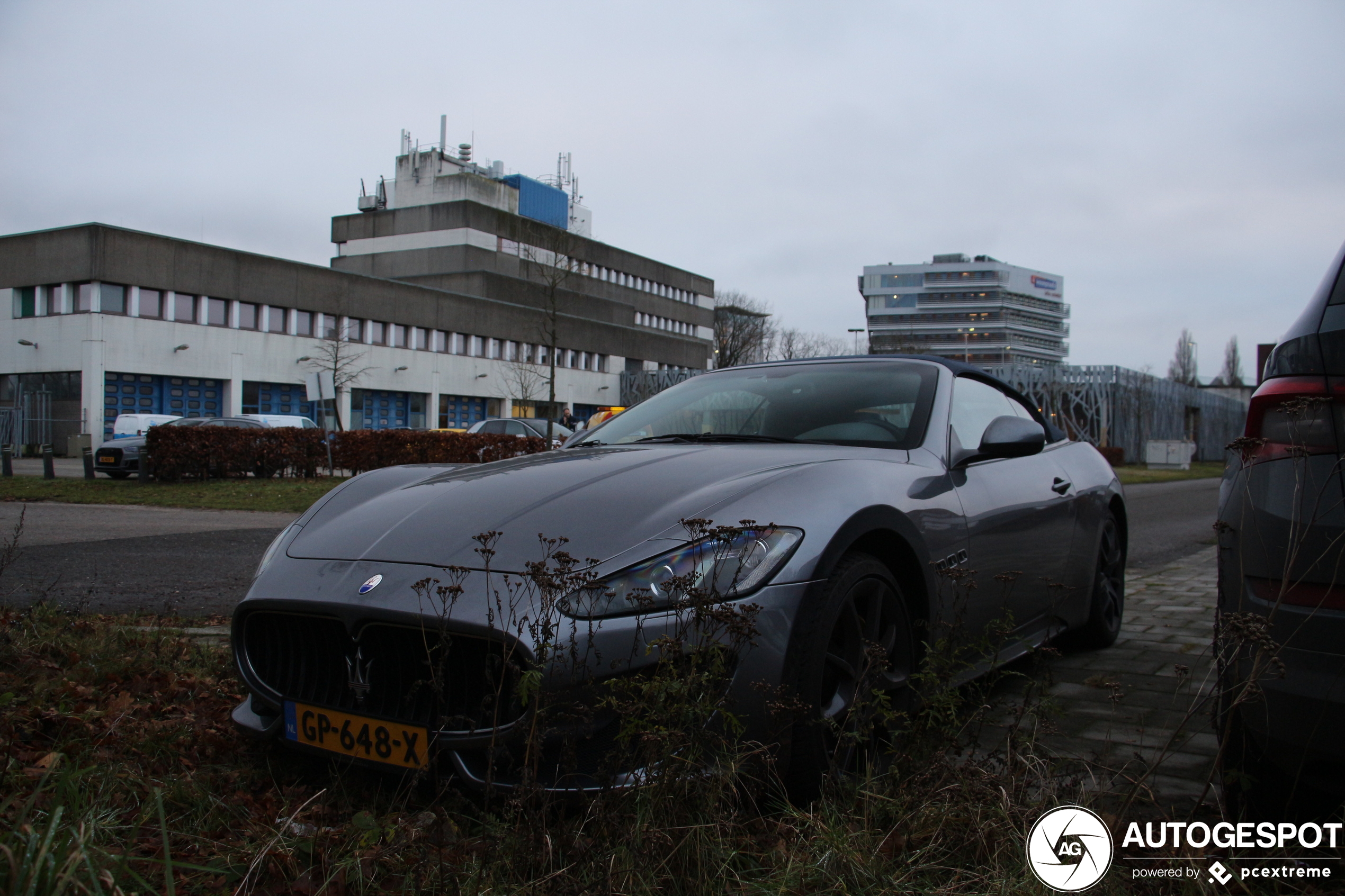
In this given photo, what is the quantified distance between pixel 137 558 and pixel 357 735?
6.64 meters

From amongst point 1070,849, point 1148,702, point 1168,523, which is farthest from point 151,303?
point 1070,849

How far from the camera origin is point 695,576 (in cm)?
227

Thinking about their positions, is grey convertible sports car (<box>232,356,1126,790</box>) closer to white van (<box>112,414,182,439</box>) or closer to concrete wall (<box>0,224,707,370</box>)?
white van (<box>112,414,182,439</box>)

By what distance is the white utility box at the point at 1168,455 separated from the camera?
3841cm

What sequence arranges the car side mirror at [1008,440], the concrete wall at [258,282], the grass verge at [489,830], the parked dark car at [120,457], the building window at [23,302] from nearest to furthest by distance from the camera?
the grass verge at [489,830] → the car side mirror at [1008,440] → the parked dark car at [120,457] → the concrete wall at [258,282] → the building window at [23,302]

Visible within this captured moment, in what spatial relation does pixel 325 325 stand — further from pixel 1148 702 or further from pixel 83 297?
pixel 1148 702

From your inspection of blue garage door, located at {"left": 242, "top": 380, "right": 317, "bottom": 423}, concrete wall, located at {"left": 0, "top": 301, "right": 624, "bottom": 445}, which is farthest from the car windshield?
blue garage door, located at {"left": 242, "top": 380, "right": 317, "bottom": 423}

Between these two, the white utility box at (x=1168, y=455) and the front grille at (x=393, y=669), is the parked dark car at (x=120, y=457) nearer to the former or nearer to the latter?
the front grille at (x=393, y=669)

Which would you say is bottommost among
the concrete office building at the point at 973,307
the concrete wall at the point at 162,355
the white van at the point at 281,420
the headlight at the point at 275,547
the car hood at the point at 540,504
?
the headlight at the point at 275,547

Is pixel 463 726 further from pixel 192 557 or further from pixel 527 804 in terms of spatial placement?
pixel 192 557

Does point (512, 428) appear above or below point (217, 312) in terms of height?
below

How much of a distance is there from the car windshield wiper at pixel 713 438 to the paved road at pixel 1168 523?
103 inches

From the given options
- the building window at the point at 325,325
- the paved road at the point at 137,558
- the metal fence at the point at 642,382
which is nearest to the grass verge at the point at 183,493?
the paved road at the point at 137,558

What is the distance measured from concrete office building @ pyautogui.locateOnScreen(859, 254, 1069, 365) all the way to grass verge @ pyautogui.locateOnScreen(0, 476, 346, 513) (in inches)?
5023
